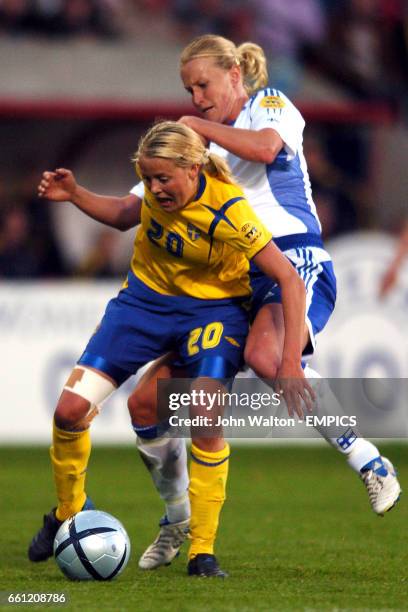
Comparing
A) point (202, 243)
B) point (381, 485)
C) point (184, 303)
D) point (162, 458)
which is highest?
point (202, 243)

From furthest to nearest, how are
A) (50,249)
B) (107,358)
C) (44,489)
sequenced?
(50,249) → (44,489) → (107,358)

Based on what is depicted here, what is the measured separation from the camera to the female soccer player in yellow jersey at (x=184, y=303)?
603 centimetres

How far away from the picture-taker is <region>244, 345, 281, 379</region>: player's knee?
243 inches

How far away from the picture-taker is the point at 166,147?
5.96 meters

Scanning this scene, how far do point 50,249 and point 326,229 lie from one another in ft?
10.1

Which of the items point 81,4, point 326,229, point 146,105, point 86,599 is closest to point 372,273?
point 326,229

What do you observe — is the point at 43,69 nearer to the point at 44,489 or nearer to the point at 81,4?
the point at 81,4

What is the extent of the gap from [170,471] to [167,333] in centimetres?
77

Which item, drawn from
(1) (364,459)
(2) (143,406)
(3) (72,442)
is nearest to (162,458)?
(2) (143,406)

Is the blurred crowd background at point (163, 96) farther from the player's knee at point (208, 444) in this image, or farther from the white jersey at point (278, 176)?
the player's knee at point (208, 444)

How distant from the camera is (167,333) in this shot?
638 cm

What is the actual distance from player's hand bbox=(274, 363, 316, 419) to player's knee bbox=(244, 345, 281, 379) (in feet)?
0.44

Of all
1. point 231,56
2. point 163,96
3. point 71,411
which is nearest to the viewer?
point 71,411

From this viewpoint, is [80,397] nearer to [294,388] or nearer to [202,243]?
[202,243]
